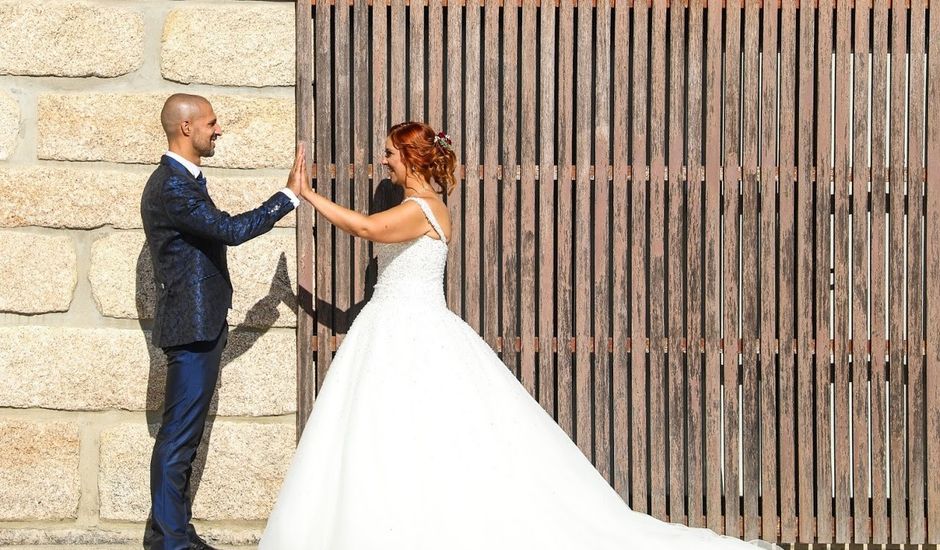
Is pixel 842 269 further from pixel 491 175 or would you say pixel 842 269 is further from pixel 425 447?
pixel 425 447

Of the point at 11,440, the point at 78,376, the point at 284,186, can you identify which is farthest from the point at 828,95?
the point at 11,440

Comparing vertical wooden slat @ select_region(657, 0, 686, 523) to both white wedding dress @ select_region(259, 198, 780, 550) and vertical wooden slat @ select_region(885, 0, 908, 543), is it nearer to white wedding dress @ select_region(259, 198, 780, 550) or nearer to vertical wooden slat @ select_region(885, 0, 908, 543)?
white wedding dress @ select_region(259, 198, 780, 550)

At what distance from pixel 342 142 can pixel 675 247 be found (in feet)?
5.61

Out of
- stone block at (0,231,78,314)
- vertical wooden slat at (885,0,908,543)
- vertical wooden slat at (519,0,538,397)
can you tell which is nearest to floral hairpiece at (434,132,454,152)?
vertical wooden slat at (519,0,538,397)

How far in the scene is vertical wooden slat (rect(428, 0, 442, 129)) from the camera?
5.49m

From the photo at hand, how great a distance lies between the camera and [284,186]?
17.6 ft

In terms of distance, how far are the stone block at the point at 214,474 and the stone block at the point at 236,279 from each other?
1.77 ft

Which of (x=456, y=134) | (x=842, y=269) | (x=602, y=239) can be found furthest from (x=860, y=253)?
(x=456, y=134)

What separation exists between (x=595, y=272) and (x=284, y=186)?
1.57 meters

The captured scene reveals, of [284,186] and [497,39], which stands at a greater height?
[497,39]

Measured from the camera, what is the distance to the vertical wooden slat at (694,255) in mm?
5512

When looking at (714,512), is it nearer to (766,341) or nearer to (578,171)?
(766,341)

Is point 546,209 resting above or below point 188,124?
below

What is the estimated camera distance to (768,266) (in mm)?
5512
